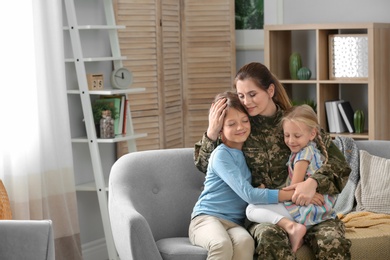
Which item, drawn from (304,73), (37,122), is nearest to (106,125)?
(37,122)

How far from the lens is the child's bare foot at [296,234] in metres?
3.34

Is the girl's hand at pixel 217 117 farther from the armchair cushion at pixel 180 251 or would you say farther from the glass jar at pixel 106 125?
the glass jar at pixel 106 125

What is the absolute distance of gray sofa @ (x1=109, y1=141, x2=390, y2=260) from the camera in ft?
10.9

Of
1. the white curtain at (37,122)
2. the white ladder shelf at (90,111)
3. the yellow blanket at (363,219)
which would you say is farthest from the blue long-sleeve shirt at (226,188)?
the white ladder shelf at (90,111)

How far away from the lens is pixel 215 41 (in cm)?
574

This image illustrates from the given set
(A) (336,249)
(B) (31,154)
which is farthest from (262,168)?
(B) (31,154)

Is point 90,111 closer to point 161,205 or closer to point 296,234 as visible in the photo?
point 161,205

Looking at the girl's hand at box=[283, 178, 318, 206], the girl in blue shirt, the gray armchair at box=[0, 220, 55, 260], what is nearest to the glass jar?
the girl in blue shirt

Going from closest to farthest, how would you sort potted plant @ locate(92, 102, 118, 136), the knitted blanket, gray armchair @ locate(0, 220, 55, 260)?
1. gray armchair @ locate(0, 220, 55, 260)
2. the knitted blanket
3. potted plant @ locate(92, 102, 118, 136)

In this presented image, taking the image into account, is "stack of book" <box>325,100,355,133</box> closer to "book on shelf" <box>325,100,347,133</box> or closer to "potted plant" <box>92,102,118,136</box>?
"book on shelf" <box>325,100,347,133</box>

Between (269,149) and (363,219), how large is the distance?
0.56 m

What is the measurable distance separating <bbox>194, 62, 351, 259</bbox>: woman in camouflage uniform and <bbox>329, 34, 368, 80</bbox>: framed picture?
5.69 ft

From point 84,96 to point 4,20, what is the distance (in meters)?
0.71

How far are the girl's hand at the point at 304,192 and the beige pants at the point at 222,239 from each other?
249 millimetres
